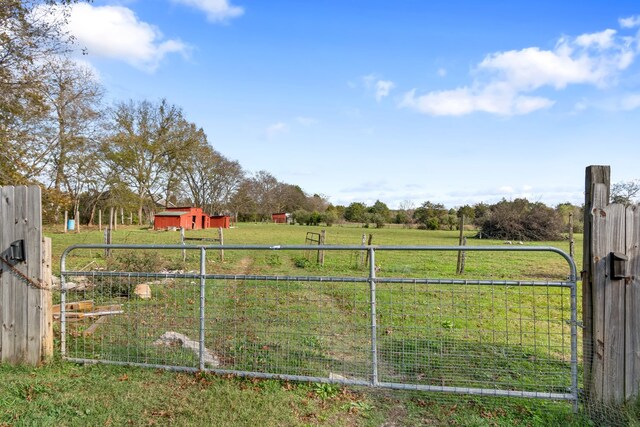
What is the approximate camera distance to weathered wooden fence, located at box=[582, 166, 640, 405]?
11.1 ft

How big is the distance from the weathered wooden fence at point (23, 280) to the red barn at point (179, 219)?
129 feet

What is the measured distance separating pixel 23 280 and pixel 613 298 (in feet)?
19.0

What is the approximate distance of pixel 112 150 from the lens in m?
39.1

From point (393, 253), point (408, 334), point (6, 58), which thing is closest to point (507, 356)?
point (408, 334)

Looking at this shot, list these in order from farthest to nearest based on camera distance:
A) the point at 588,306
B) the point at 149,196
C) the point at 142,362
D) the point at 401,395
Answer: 1. the point at 149,196
2. the point at 142,362
3. the point at 401,395
4. the point at 588,306

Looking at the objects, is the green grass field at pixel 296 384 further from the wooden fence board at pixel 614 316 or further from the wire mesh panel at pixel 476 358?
the wooden fence board at pixel 614 316

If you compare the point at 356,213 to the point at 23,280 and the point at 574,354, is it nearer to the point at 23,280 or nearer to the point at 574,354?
the point at 23,280

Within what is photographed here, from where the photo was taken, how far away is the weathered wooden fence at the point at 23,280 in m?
4.40

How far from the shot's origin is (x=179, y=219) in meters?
44.5

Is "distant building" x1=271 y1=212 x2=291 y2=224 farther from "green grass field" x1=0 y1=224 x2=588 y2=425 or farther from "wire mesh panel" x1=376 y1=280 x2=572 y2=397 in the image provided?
"wire mesh panel" x1=376 y1=280 x2=572 y2=397

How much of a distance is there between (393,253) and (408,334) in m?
14.1

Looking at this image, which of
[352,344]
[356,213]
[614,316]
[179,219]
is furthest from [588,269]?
[356,213]

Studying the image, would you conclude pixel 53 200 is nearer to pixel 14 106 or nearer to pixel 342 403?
pixel 14 106

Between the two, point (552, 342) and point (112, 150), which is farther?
point (112, 150)
